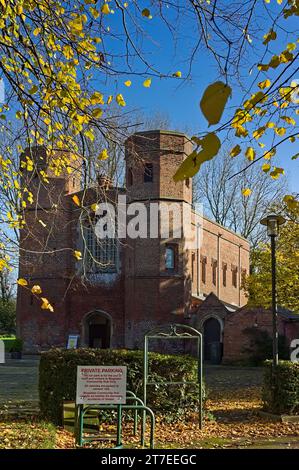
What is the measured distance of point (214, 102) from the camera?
277 centimetres

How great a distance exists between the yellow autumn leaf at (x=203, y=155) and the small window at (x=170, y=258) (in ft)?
102

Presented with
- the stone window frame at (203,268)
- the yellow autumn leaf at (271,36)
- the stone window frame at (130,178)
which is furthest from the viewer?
the stone window frame at (203,268)

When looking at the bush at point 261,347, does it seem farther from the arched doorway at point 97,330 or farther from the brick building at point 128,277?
the arched doorway at point 97,330

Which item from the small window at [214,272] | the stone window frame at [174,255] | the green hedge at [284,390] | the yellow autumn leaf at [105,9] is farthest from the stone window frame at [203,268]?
the yellow autumn leaf at [105,9]

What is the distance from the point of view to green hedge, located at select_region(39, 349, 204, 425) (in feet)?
38.7

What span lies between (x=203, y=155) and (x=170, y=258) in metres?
31.6

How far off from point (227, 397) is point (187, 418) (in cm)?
560

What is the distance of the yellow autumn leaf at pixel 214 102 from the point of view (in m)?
2.77

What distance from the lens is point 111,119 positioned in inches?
314

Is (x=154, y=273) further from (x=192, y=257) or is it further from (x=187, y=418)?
(x=187, y=418)

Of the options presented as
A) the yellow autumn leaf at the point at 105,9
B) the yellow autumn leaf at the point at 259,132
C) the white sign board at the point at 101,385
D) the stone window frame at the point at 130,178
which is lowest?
the white sign board at the point at 101,385

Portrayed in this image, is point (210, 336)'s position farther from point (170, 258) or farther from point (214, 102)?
point (214, 102)

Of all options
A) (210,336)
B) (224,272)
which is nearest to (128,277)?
(210,336)
